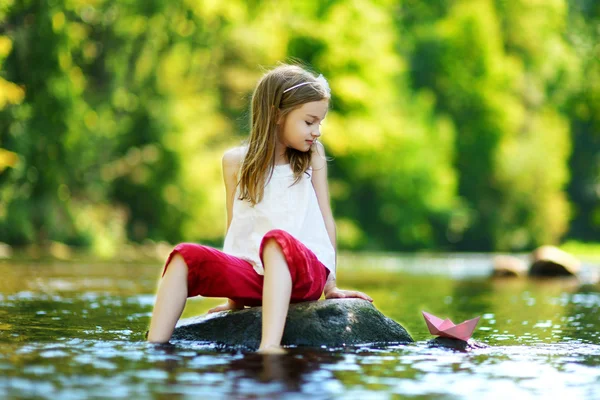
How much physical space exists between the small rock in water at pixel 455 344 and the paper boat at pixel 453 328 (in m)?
0.02

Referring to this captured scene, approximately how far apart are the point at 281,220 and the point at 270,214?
0.07m

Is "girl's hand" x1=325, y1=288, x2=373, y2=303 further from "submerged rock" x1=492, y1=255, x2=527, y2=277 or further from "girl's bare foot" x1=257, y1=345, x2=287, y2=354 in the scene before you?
"submerged rock" x1=492, y1=255, x2=527, y2=277

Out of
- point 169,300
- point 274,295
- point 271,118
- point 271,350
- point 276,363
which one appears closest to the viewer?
point 276,363

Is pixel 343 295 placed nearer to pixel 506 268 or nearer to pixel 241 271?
pixel 241 271

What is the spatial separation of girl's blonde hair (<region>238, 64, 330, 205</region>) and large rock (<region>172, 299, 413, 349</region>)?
65 centimetres

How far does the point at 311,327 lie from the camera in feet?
18.4

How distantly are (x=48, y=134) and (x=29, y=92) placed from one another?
0.98 meters

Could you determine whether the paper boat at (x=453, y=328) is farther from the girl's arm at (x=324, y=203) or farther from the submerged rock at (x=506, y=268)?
the submerged rock at (x=506, y=268)

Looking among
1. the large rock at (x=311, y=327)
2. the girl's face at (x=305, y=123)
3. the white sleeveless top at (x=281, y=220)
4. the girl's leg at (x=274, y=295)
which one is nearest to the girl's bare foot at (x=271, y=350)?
the girl's leg at (x=274, y=295)

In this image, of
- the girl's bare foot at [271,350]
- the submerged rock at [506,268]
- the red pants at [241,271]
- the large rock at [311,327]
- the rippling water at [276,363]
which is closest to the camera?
the rippling water at [276,363]

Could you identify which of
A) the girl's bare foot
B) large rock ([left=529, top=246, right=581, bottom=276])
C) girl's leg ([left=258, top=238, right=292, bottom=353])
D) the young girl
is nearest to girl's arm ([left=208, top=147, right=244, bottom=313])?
the young girl

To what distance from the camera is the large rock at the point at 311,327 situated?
5566 millimetres

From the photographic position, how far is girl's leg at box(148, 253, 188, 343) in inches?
210

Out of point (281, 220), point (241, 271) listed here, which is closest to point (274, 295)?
point (241, 271)
